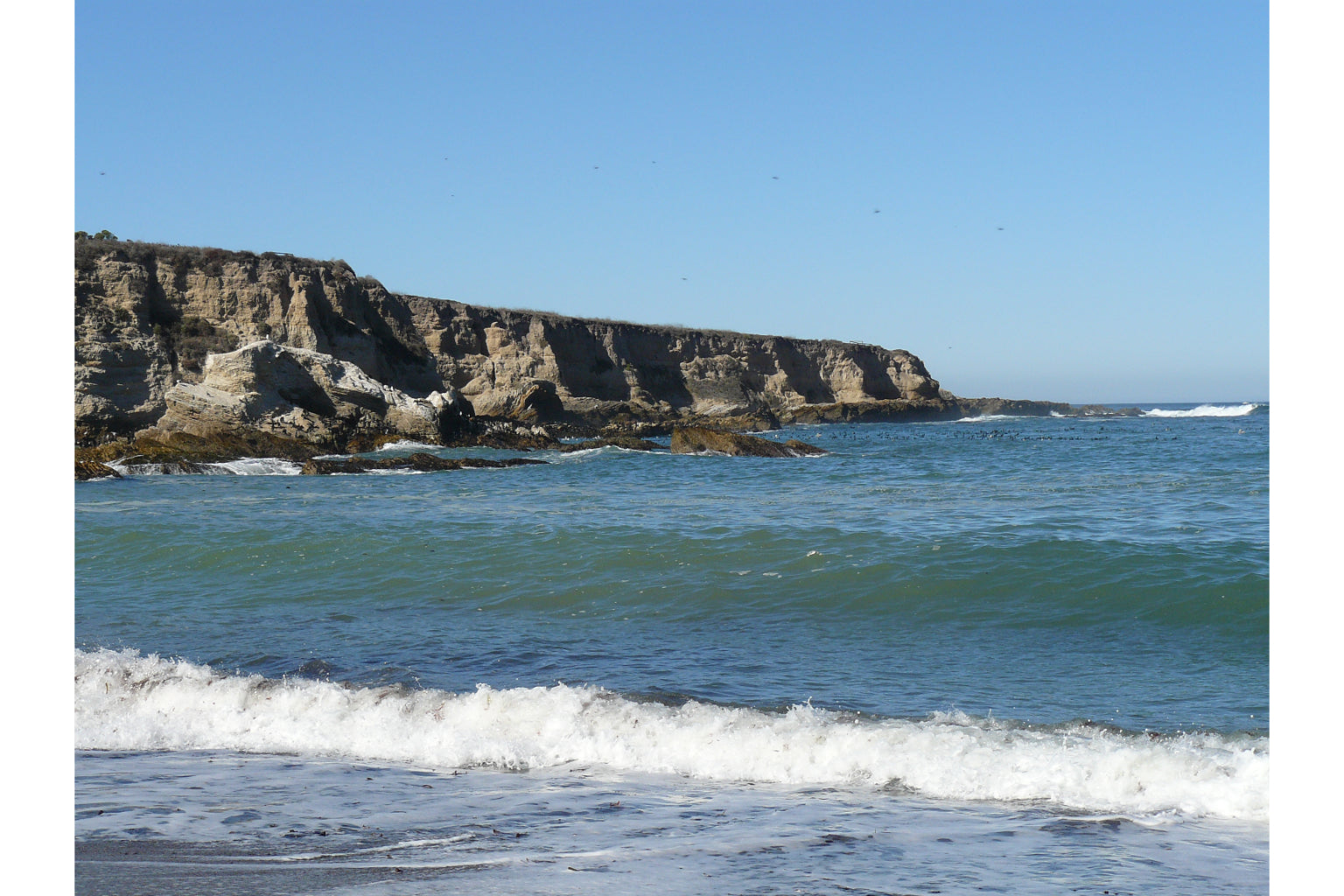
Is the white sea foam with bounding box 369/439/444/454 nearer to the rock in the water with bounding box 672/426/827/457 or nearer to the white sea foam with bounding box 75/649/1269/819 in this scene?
the rock in the water with bounding box 672/426/827/457

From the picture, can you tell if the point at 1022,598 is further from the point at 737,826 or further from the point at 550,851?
the point at 550,851

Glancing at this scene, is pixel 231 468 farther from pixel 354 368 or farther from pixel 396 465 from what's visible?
pixel 354 368

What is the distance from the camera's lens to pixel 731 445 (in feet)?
101

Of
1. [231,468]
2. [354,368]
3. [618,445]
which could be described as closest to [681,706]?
[231,468]

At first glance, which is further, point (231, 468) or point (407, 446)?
point (407, 446)

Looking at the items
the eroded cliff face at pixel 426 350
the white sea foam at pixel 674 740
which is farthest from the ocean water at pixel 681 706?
the eroded cliff face at pixel 426 350

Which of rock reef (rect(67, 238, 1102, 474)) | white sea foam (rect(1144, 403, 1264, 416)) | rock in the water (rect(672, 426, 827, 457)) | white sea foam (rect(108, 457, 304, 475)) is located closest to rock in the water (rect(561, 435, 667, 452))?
rock reef (rect(67, 238, 1102, 474))

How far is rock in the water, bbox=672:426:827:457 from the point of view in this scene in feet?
99.8

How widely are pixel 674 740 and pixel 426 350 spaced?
156ft

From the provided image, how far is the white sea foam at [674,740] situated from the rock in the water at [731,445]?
24.6 meters

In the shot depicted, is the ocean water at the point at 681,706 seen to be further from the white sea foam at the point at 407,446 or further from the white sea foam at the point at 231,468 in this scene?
the white sea foam at the point at 407,446

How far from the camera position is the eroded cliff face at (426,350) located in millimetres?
33406

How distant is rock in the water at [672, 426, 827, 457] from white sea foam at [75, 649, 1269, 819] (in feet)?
80.6
